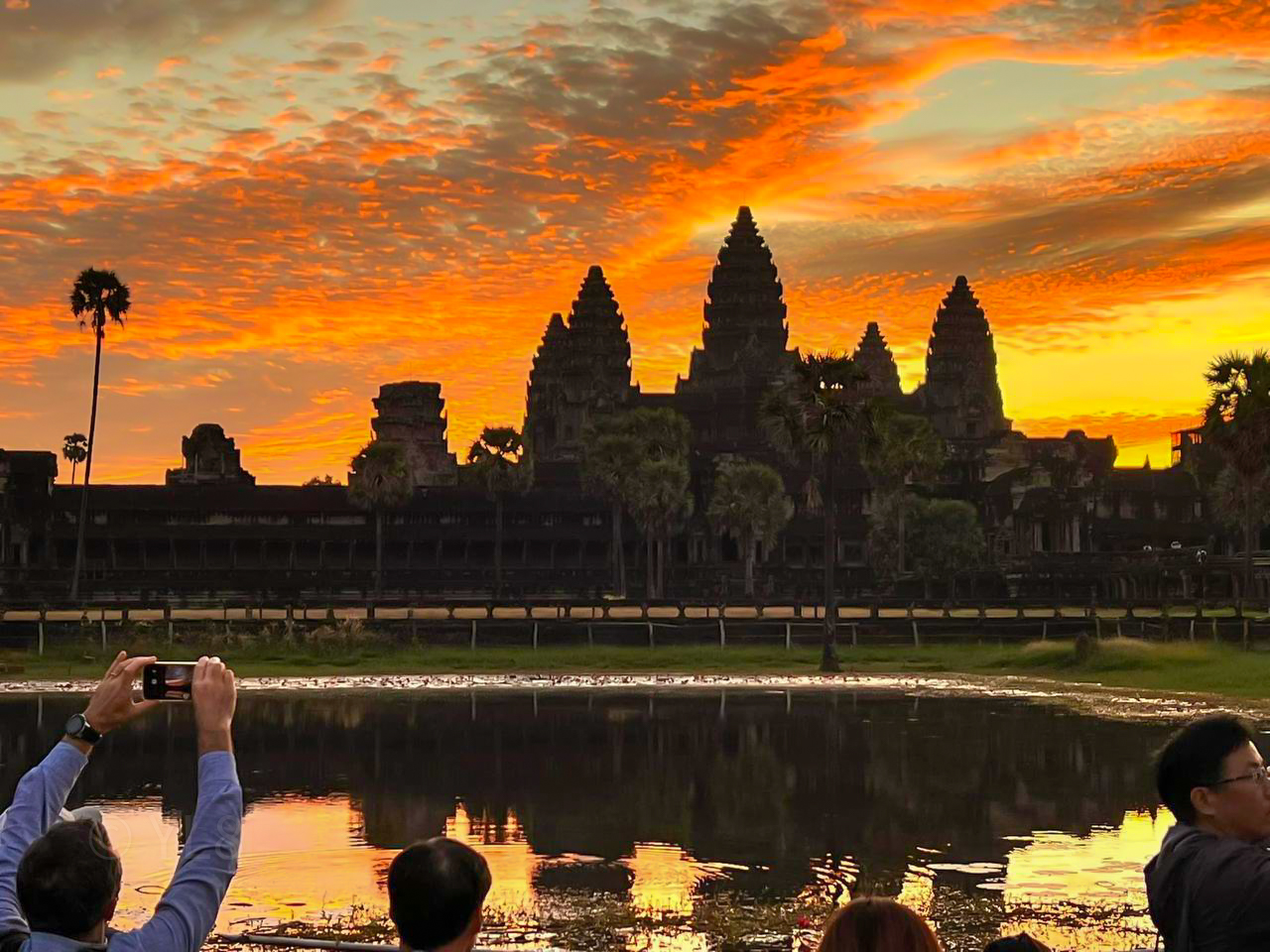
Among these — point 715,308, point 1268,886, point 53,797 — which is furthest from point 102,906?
point 715,308

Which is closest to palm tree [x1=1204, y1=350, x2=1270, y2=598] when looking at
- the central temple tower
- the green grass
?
the green grass

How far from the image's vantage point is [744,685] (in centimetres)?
4500

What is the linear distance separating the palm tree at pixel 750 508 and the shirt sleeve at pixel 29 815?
278ft

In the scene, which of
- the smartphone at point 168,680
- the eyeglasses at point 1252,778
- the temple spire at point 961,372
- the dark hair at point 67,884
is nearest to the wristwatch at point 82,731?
the smartphone at point 168,680

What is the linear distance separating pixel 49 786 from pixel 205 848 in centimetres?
74

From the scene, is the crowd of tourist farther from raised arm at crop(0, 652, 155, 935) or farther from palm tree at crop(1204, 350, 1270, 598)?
palm tree at crop(1204, 350, 1270, 598)

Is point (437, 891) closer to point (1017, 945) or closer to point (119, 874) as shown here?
point (119, 874)

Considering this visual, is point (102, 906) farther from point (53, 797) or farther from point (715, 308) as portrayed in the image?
point (715, 308)

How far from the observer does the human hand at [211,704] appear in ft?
16.1

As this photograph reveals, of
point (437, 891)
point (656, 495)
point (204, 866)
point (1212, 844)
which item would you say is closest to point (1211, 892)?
point (1212, 844)

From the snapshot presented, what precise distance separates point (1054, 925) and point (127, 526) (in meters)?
83.7

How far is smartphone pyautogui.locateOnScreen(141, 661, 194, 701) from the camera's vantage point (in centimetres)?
506

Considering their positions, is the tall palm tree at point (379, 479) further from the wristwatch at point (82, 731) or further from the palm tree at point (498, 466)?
the wristwatch at point (82, 731)

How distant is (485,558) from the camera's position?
321 ft
